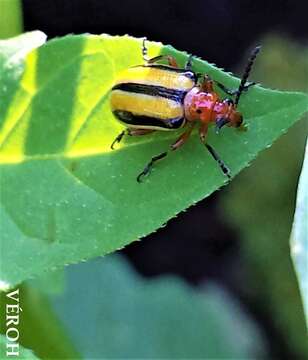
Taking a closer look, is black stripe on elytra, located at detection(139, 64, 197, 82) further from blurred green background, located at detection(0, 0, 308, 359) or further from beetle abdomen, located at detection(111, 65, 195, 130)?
blurred green background, located at detection(0, 0, 308, 359)

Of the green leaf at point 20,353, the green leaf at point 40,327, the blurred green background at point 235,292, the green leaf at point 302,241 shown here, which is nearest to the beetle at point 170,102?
the green leaf at point 302,241

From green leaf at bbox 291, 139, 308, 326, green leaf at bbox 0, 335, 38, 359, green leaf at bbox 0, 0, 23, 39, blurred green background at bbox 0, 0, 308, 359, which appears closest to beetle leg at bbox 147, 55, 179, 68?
green leaf at bbox 0, 0, 23, 39

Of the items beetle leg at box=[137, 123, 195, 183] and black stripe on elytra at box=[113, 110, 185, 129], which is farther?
black stripe on elytra at box=[113, 110, 185, 129]

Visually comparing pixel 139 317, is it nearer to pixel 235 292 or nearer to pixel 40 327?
pixel 235 292

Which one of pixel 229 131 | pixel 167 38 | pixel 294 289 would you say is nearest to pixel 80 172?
pixel 229 131

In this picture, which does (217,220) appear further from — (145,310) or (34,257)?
(34,257)

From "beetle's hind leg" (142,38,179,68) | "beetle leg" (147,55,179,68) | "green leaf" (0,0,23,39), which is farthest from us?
"green leaf" (0,0,23,39)

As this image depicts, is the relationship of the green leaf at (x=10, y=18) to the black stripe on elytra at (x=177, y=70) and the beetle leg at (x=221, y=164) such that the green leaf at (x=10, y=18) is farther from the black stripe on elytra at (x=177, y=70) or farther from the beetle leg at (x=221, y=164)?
the beetle leg at (x=221, y=164)
